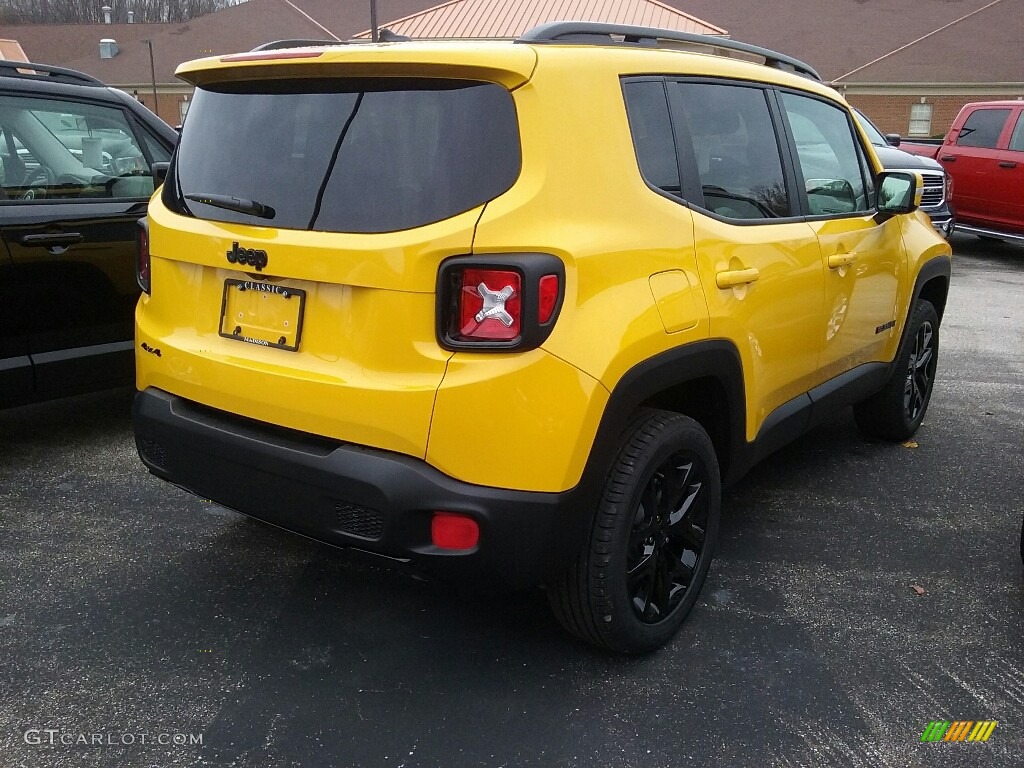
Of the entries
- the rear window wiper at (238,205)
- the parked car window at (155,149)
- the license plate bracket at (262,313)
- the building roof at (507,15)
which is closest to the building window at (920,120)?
the building roof at (507,15)

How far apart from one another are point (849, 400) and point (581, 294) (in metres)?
2.17

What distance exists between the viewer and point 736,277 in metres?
2.91

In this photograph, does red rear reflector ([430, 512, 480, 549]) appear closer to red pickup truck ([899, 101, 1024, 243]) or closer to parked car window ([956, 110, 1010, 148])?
red pickup truck ([899, 101, 1024, 243])

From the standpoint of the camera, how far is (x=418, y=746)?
7.99 ft

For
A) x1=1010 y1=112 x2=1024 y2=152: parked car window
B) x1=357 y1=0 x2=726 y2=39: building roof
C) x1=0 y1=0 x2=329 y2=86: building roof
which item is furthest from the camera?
x1=0 y1=0 x2=329 y2=86: building roof

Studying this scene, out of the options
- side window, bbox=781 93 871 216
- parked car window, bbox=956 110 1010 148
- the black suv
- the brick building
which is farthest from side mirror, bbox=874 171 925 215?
the brick building

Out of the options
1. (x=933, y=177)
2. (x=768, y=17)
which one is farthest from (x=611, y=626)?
(x=768, y=17)

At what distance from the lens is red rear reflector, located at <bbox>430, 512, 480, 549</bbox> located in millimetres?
2314

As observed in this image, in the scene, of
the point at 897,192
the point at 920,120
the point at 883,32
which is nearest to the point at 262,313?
the point at 897,192

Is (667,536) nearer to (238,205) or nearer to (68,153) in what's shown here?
(238,205)

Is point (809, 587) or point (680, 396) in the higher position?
point (680, 396)

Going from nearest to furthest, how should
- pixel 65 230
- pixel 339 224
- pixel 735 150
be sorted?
1. pixel 339 224
2. pixel 735 150
3. pixel 65 230

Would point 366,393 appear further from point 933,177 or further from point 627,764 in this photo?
point 933,177

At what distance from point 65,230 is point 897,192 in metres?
3.81
